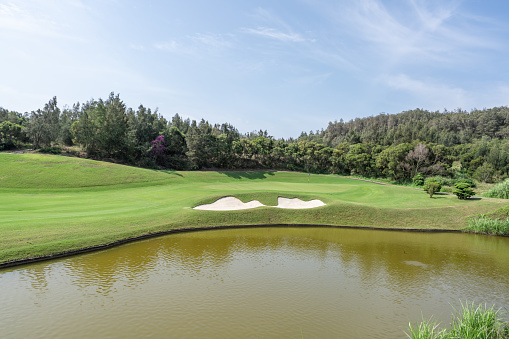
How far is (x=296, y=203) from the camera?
97.9ft

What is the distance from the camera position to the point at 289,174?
236 ft

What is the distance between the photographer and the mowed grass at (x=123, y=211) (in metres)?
16.8

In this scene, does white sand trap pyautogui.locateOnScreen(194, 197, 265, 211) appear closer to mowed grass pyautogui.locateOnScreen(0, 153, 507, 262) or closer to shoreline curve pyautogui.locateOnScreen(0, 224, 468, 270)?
mowed grass pyautogui.locateOnScreen(0, 153, 507, 262)

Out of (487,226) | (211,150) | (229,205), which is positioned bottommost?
(487,226)

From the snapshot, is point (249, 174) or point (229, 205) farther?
point (249, 174)

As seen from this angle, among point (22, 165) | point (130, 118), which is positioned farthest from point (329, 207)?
point (130, 118)

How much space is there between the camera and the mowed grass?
16.8 m

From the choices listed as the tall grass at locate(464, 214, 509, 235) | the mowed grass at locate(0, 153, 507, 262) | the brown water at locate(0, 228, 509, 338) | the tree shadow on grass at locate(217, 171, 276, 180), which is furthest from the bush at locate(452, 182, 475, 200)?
the tree shadow on grass at locate(217, 171, 276, 180)

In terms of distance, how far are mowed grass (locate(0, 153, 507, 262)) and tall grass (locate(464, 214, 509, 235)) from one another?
84 cm

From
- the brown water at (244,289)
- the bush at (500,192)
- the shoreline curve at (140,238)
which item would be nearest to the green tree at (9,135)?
the shoreline curve at (140,238)

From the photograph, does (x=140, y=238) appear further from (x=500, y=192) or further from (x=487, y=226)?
(x=500, y=192)

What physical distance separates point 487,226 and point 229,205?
2355 cm

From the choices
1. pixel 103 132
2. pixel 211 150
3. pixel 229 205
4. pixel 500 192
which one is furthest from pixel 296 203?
pixel 103 132

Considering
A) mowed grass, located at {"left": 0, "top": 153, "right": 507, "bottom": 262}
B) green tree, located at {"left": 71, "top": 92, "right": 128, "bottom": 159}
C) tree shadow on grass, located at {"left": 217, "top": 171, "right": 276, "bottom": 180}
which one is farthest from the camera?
tree shadow on grass, located at {"left": 217, "top": 171, "right": 276, "bottom": 180}
